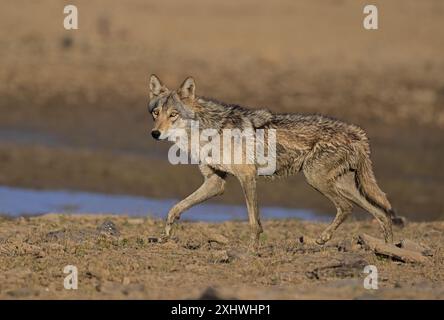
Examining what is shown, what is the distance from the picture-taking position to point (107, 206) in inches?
641

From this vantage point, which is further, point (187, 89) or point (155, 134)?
point (187, 89)

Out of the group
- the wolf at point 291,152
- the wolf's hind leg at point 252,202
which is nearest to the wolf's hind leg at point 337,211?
the wolf at point 291,152

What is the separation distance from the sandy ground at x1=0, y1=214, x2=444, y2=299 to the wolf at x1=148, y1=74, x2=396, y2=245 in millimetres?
491

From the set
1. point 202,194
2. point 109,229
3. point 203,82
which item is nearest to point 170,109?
point 202,194

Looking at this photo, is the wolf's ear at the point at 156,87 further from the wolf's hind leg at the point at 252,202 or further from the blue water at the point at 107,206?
the blue water at the point at 107,206

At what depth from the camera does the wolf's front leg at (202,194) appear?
10.6 m

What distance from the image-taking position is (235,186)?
17.8 meters

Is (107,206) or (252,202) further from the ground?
(107,206)

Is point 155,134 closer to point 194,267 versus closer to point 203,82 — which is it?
point 194,267

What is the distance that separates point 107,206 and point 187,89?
6.07 metres

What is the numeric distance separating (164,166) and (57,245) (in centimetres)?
907

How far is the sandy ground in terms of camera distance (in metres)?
8.13
